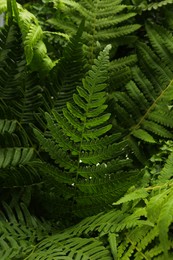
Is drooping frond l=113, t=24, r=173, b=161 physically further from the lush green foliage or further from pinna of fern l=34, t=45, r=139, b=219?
pinna of fern l=34, t=45, r=139, b=219

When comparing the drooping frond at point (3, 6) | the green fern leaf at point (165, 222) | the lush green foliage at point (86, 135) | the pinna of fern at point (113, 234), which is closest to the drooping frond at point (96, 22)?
the lush green foliage at point (86, 135)

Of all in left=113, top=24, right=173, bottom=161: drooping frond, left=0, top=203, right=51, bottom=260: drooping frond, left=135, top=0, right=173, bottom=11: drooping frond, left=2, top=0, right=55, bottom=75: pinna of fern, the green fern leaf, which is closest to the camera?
the green fern leaf

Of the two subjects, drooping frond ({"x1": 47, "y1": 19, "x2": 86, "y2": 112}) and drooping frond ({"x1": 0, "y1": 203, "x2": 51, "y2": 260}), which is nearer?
drooping frond ({"x1": 0, "y1": 203, "x2": 51, "y2": 260})

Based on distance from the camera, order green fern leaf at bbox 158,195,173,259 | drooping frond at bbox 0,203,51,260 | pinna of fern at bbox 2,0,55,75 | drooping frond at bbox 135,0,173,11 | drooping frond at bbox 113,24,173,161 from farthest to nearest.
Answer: drooping frond at bbox 135,0,173,11, drooping frond at bbox 113,24,173,161, pinna of fern at bbox 2,0,55,75, drooping frond at bbox 0,203,51,260, green fern leaf at bbox 158,195,173,259

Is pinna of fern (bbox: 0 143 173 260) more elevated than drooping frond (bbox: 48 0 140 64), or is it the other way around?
drooping frond (bbox: 48 0 140 64)

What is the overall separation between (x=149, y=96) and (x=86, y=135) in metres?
0.38

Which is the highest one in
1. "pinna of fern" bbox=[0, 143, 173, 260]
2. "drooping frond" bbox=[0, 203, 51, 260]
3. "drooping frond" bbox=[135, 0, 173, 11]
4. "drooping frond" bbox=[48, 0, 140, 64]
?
"drooping frond" bbox=[135, 0, 173, 11]

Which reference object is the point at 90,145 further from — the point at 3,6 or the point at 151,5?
the point at 151,5

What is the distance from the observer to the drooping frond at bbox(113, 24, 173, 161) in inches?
45.6

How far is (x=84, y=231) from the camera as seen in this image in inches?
35.2

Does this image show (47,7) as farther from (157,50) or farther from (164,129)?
(164,129)

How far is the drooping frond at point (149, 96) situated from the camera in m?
1.16

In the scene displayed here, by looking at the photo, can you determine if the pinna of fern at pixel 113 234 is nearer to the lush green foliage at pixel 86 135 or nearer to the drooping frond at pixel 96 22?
the lush green foliage at pixel 86 135

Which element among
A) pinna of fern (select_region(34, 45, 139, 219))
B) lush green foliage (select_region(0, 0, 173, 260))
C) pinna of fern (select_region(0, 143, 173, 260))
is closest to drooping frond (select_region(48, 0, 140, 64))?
lush green foliage (select_region(0, 0, 173, 260))
